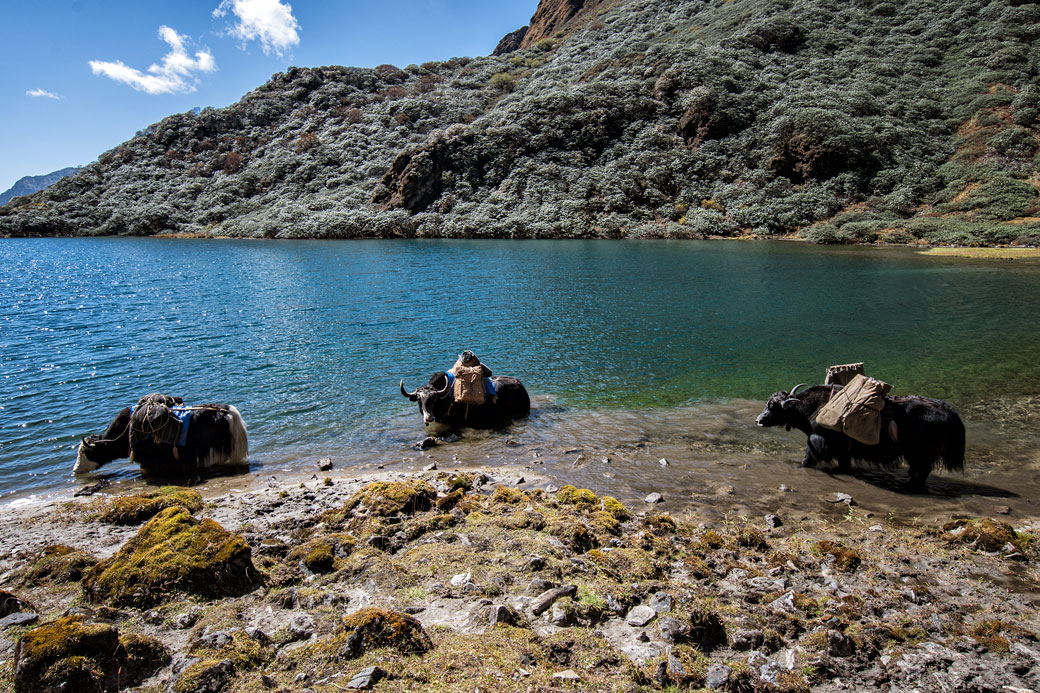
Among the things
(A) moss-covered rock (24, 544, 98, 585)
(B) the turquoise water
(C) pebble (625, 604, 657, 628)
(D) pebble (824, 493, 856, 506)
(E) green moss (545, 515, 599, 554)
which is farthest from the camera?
(B) the turquoise water

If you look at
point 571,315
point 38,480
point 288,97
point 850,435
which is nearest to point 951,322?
point 571,315

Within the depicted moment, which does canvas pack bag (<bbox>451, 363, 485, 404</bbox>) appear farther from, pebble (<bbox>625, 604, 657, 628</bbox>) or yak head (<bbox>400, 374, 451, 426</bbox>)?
pebble (<bbox>625, 604, 657, 628</bbox>)

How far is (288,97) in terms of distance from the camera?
349 feet

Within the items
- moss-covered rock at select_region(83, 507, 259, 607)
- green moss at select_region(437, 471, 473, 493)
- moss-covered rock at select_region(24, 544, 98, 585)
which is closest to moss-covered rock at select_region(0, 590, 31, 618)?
moss-covered rock at select_region(83, 507, 259, 607)

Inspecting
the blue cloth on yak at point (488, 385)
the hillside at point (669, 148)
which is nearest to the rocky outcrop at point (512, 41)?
the hillside at point (669, 148)

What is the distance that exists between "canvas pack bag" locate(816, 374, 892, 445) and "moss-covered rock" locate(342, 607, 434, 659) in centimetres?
710

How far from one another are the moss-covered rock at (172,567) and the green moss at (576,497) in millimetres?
3661

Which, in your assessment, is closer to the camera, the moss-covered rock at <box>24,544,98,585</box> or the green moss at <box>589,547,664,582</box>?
Result: the moss-covered rock at <box>24,544,98,585</box>

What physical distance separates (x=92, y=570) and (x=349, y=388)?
8473 mm

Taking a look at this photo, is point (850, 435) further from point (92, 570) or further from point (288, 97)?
point (288, 97)

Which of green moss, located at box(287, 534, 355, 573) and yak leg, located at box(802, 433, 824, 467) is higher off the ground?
green moss, located at box(287, 534, 355, 573)

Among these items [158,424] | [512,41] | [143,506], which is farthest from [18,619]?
[512,41]

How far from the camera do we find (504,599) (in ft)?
14.4

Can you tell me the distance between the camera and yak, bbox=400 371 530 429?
35.7ft
